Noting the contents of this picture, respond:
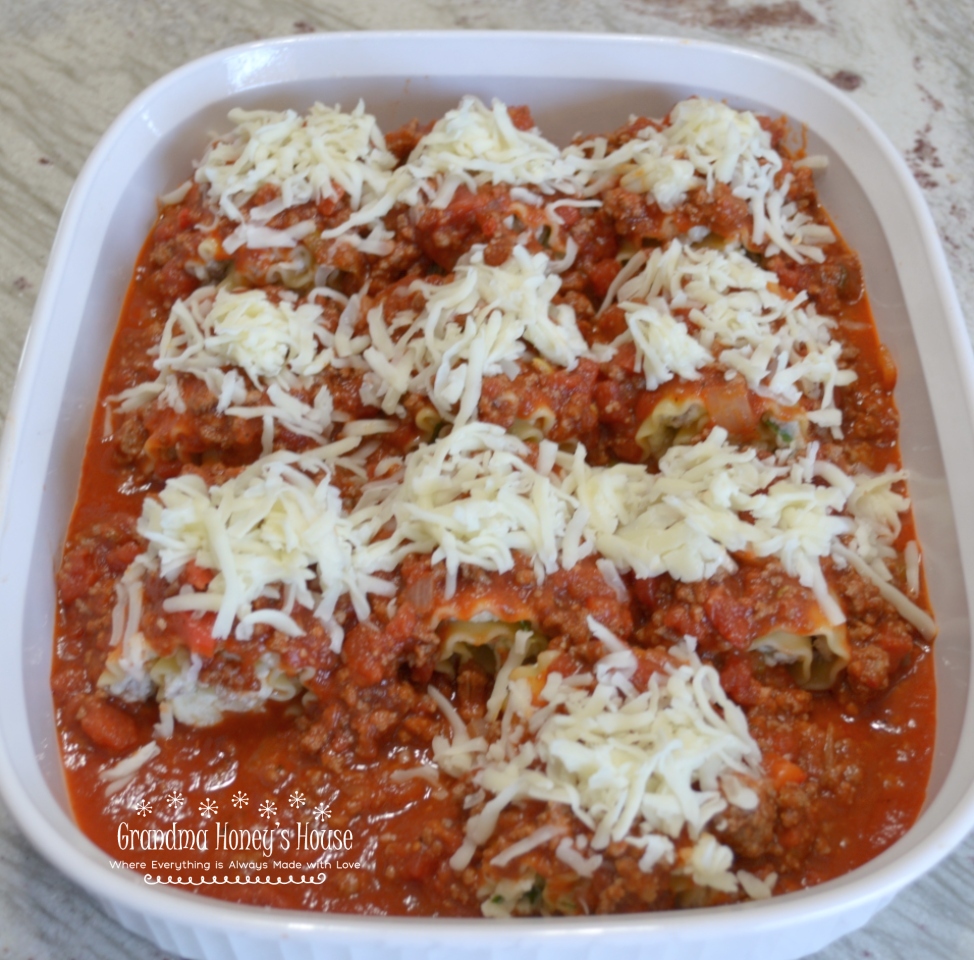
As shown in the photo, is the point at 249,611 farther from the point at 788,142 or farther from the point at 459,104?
the point at 788,142

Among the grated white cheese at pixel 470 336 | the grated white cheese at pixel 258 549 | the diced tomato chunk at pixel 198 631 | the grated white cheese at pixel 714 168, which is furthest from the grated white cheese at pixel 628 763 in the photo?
the grated white cheese at pixel 714 168

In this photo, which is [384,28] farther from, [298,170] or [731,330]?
[731,330]

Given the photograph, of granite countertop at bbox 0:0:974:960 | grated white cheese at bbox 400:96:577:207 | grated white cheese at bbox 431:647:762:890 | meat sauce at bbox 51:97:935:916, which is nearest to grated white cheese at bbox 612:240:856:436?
meat sauce at bbox 51:97:935:916

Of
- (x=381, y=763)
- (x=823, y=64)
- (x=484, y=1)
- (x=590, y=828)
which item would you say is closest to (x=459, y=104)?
(x=484, y=1)

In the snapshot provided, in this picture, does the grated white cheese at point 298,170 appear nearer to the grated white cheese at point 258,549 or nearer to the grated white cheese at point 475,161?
the grated white cheese at point 475,161

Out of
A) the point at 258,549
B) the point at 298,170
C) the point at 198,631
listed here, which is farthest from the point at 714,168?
the point at 198,631

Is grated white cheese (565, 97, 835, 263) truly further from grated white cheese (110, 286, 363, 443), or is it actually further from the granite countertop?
grated white cheese (110, 286, 363, 443)
